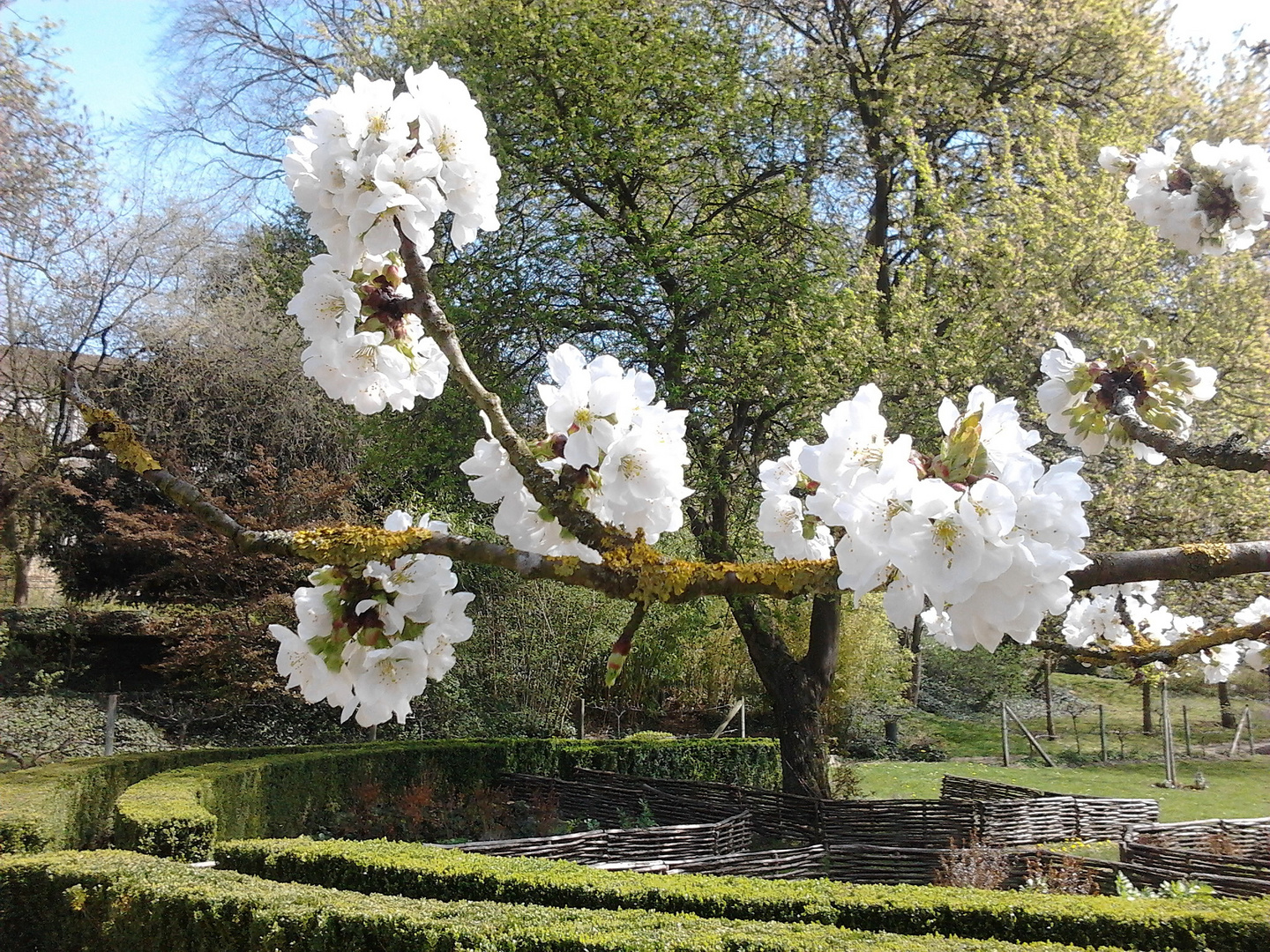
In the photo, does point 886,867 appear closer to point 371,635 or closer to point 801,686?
point 801,686

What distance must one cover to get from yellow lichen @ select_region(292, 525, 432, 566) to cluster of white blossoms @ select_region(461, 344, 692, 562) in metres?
0.21

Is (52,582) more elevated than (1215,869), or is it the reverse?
(52,582)

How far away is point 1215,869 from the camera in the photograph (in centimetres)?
575

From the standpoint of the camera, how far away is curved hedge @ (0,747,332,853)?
20.9 ft

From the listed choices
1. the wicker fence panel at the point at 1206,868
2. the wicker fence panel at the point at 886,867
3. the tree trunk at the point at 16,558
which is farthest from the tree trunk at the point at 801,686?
the tree trunk at the point at 16,558

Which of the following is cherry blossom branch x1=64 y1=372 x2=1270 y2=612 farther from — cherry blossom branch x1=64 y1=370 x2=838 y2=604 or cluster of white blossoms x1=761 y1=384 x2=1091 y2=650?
cluster of white blossoms x1=761 y1=384 x2=1091 y2=650

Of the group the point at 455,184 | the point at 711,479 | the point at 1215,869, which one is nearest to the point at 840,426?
the point at 455,184

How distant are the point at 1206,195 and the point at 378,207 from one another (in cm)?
217

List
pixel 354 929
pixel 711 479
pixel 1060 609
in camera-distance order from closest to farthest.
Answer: pixel 1060 609, pixel 354 929, pixel 711 479

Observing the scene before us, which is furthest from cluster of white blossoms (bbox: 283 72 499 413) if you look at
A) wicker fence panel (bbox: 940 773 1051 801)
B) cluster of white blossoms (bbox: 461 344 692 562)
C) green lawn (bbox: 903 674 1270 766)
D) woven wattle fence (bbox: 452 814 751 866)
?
green lawn (bbox: 903 674 1270 766)

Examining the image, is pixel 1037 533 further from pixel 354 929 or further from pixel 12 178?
pixel 12 178

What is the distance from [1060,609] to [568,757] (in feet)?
34.6

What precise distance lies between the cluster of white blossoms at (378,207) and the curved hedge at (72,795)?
6.23 metres

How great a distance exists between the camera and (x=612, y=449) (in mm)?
1510
